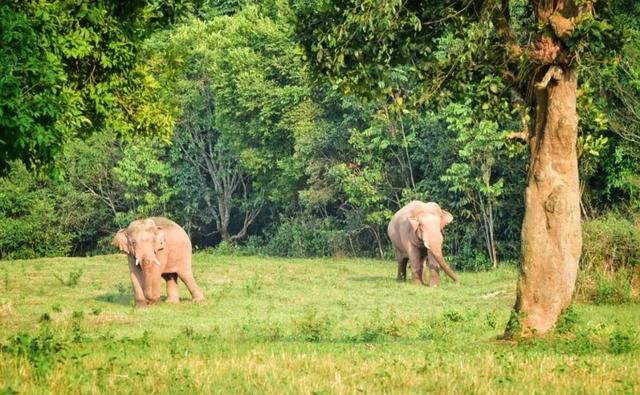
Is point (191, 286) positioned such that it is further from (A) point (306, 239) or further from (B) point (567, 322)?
(A) point (306, 239)

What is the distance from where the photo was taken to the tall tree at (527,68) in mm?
16000

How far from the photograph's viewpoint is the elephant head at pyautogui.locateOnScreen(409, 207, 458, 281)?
116 ft

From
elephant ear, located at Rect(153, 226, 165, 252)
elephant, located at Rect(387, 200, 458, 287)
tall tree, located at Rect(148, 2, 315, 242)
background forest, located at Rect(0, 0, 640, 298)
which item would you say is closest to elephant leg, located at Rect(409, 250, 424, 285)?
elephant, located at Rect(387, 200, 458, 287)

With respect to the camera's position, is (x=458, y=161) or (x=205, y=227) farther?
(x=205, y=227)

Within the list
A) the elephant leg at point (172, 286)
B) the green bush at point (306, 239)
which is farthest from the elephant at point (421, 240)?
the green bush at point (306, 239)

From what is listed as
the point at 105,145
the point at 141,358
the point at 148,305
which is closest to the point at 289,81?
the point at 105,145

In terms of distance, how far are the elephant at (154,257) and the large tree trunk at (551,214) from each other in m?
12.8

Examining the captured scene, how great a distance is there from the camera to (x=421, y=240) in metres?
35.9

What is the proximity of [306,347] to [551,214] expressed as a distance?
3.83m

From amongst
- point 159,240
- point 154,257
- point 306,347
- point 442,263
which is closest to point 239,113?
point 442,263

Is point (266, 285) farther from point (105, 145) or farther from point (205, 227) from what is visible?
point (205, 227)

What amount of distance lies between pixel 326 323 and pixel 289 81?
121ft

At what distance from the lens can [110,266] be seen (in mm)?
41156

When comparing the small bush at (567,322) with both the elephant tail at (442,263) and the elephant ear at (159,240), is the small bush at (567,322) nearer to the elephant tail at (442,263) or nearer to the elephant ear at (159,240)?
the elephant ear at (159,240)
